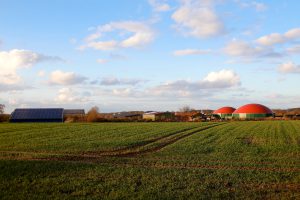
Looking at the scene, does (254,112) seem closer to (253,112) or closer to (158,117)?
(253,112)

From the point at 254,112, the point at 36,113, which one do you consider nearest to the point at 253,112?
the point at 254,112

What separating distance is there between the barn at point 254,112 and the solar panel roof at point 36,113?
168 ft

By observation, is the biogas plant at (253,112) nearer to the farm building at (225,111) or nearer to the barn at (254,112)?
the barn at (254,112)

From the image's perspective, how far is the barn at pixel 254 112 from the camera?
112312 millimetres

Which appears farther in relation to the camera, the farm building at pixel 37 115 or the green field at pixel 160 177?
the farm building at pixel 37 115

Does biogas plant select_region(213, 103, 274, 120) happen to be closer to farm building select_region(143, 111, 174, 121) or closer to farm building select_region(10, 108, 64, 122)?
farm building select_region(143, 111, 174, 121)

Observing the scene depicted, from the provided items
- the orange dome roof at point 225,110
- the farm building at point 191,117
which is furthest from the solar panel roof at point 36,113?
the orange dome roof at point 225,110

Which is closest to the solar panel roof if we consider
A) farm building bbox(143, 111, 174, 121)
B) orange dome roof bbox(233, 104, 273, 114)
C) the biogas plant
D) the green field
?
farm building bbox(143, 111, 174, 121)

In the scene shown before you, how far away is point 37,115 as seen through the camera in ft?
313

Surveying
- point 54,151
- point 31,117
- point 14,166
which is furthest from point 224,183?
point 31,117

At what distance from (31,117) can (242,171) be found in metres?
84.5

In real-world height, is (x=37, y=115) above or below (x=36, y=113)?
below

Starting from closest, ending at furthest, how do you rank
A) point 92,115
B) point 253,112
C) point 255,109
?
1. point 92,115
2. point 253,112
3. point 255,109

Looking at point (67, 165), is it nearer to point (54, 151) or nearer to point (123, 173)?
point (123, 173)
